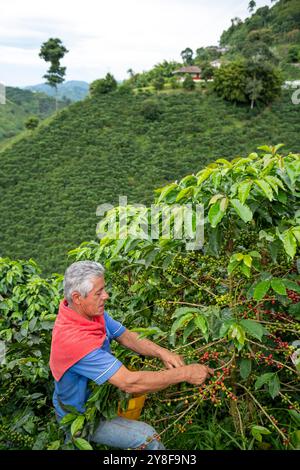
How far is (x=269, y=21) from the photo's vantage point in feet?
144

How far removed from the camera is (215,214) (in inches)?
45.8

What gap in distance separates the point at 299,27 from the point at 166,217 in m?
44.4

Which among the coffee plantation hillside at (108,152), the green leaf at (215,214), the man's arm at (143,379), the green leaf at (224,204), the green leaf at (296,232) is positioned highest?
the coffee plantation hillside at (108,152)

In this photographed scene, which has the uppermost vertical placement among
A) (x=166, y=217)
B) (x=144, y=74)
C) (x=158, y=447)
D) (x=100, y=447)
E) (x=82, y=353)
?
(x=144, y=74)

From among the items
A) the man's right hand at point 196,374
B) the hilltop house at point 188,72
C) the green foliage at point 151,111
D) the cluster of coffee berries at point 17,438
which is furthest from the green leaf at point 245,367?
the hilltop house at point 188,72

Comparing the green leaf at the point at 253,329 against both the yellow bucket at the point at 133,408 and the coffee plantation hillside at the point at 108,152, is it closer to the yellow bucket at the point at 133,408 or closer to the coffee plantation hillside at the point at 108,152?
the yellow bucket at the point at 133,408

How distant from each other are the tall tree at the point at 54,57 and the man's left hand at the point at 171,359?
110 ft

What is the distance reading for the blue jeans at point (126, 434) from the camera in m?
1.33

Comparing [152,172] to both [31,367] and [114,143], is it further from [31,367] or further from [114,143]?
[31,367]

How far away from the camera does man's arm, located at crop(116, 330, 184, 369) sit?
1368 mm

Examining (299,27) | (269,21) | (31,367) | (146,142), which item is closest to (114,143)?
(146,142)

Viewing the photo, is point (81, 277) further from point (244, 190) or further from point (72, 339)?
point (244, 190)

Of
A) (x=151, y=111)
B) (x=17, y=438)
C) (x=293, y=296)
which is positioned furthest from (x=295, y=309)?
(x=151, y=111)

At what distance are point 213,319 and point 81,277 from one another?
1.28 feet
